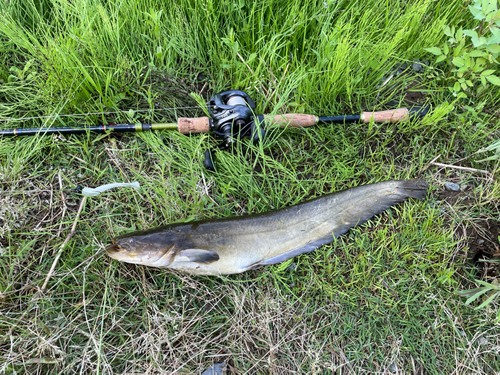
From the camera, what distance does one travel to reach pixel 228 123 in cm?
252

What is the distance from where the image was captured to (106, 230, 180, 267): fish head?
2182mm

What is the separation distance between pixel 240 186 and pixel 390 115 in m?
1.58

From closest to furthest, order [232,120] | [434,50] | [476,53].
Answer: [232,120]
[476,53]
[434,50]

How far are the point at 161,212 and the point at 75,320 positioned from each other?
40.2 inches

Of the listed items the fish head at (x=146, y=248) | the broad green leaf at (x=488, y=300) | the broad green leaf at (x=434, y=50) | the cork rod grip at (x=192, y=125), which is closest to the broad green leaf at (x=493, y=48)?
the broad green leaf at (x=434, y=50)

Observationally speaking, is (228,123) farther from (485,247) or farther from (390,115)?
(485,247)

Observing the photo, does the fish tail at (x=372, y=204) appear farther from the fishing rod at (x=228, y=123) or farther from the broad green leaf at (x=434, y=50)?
the broad green leaf at (x=434, y=50)

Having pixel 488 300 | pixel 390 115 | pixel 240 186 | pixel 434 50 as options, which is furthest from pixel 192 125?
pixel 488 300

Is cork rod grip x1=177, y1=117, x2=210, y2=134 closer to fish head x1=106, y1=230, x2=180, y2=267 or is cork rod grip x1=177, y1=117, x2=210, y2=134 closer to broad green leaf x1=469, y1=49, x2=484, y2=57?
fish head x1=106, y1=230, x2=180, y2=267

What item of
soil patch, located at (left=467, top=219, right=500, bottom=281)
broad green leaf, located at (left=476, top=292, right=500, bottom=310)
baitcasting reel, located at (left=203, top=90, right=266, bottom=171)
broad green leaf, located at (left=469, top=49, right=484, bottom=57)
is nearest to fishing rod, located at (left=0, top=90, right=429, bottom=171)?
baitcasting reel, located at (left=203, top=90, right=266, bottom=171)

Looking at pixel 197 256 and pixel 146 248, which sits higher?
pixel 146 248

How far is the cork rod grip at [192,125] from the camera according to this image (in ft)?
8.70

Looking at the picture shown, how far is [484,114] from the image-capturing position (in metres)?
3.06

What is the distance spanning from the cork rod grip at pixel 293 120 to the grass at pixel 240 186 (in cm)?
13
